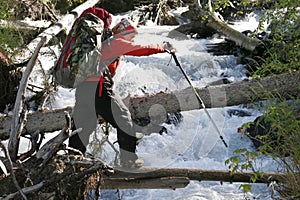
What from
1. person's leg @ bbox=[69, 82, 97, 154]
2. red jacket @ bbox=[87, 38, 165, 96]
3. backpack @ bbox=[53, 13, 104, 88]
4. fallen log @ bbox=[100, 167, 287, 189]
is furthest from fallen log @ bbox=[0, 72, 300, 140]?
backpack @ bbox=[53, 13, 104, 88]

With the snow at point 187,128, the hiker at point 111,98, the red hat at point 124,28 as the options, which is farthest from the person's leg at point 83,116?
the snow at point 187,128

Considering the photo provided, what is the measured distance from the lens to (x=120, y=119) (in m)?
4.68

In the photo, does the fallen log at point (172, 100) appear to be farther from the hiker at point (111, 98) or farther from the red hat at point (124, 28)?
the red hat at point (124, 28)

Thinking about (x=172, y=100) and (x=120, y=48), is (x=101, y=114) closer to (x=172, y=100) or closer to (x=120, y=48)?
(x=120, y=48)

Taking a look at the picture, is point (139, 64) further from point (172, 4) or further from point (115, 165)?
point (115, 165)

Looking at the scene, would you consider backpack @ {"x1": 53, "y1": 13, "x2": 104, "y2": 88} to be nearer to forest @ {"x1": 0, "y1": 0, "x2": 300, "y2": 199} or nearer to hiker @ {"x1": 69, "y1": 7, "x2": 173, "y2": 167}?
hiker @ {"x1": 69, "y1": 7, "x2": 173, "y2": 167}

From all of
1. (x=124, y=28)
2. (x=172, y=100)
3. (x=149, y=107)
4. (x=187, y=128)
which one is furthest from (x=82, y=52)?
(x=187, y=128)

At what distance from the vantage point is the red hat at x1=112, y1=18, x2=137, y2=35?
4.37 m

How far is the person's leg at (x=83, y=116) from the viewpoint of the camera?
183 inches

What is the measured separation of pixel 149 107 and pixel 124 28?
1.56 metres

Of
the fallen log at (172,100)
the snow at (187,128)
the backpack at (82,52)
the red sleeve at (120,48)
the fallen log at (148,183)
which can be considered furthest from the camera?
the snow at (187,128)

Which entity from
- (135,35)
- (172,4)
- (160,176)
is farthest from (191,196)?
(172,4)

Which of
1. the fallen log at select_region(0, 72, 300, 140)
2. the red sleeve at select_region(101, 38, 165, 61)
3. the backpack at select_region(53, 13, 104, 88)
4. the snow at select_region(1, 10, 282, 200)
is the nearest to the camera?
the backpack at select_region(53, 13, 104, 88)

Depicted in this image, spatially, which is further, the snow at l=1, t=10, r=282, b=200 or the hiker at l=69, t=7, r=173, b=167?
the snow at l=1, t=10, r=282, b=200
